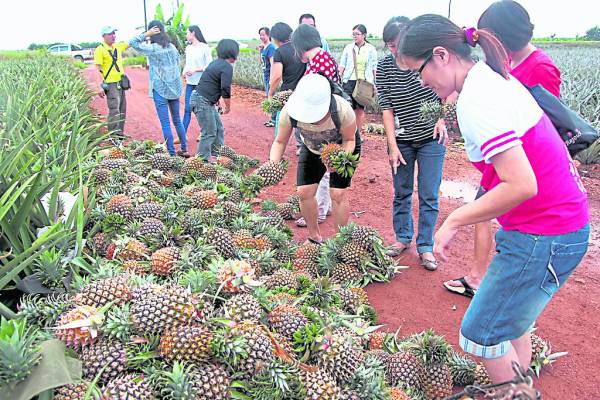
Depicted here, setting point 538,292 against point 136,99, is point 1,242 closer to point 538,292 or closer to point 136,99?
point 538,292

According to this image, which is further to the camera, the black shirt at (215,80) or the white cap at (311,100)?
the black shirt at (215,80)

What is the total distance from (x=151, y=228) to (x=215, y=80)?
4230mm

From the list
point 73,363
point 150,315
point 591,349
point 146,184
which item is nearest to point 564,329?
point 591,349

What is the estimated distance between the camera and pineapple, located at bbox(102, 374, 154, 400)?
5.60ft

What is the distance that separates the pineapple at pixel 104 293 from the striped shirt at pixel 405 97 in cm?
291

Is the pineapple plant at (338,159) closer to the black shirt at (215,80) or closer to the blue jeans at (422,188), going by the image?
the blue jeans at (422,188)

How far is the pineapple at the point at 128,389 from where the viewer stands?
1.71 meters

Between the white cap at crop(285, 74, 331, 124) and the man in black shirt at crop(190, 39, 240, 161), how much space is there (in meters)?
A: 3.38

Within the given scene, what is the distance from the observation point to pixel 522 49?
3.10m

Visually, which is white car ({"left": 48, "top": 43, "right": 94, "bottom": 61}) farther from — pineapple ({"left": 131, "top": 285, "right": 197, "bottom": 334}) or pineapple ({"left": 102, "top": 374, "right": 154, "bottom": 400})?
pineapple ({"left": 102, "top": 374, "right": 154, "bottom": 400})

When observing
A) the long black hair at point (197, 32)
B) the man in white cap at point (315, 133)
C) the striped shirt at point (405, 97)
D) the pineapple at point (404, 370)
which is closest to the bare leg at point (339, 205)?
the man in white cap at point (315, 133)

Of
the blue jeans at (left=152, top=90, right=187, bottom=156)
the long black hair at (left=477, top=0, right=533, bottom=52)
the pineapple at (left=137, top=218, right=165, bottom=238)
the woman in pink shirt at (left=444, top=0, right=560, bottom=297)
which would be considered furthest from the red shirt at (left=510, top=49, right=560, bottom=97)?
the blue jeans at (left=152, top=90, right=187, bottom=156)

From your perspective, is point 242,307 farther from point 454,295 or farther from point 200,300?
point 454,295

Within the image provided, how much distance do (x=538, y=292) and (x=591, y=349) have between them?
1.74m
